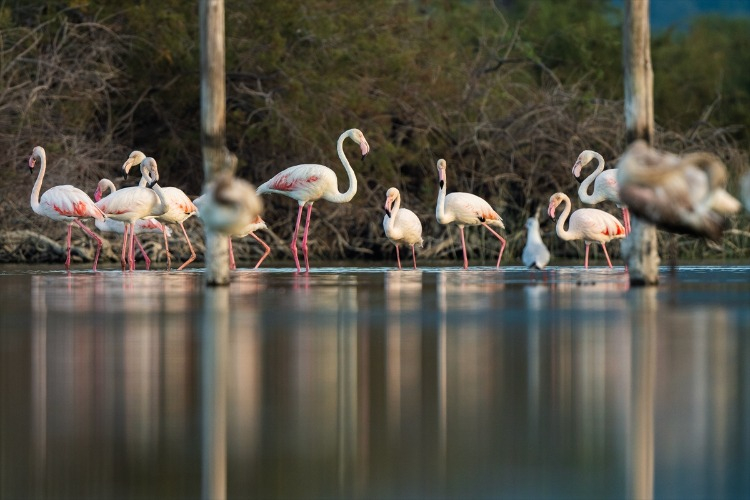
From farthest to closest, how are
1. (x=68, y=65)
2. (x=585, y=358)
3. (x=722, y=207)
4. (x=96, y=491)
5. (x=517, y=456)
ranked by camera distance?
1. (x=68, y=65)
2. (x=722, y=207)
3. (x=585, y=358)
4. (x=517, y=456)
5. (x=96, y=491)

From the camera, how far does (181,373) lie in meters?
7.74

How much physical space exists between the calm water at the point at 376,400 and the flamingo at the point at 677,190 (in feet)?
2.22

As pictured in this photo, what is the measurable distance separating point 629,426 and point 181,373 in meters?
2.57

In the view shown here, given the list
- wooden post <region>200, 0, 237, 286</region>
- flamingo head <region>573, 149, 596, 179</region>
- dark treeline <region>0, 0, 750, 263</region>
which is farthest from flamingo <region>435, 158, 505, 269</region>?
wooden post <region>200, 0, 237, 286</region>

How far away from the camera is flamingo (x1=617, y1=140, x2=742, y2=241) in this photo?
1145 centimetres

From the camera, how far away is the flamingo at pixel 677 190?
1145cm

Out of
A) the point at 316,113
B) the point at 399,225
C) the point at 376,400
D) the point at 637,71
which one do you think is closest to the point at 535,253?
the point at 399,225

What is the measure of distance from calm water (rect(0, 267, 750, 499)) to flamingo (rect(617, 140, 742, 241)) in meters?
0.68

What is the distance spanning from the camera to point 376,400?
6.82m

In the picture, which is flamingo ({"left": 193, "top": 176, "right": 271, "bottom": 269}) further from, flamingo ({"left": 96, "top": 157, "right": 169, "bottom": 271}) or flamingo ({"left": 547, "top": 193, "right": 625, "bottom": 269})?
flamingo ({"left": 547, "top": 193, "right": 625, "bottom": 269})

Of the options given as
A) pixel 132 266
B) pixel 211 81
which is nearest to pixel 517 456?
pixel 211 81

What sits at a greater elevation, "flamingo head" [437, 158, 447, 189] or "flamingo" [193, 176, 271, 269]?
"flamingo head" [437, 158, 447, 189]

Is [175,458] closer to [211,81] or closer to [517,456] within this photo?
[517,456]

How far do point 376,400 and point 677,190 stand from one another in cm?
544
